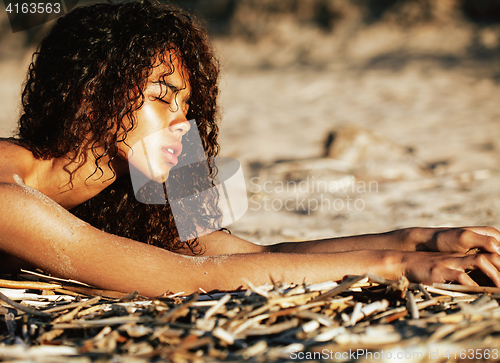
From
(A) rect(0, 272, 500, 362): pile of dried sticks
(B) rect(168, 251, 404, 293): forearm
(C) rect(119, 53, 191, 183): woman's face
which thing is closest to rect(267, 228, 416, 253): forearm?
(B) rect(168, 251, 404, 293): forearm

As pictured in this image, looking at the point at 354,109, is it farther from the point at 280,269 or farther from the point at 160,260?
the point at 160,260

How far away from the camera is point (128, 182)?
298 centimetres

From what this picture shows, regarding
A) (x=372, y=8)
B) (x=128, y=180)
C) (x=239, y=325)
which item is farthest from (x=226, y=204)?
(x=372, y=8)

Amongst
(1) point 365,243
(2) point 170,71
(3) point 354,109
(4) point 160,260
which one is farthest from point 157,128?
(3) point 354,109

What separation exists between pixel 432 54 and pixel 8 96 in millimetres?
10562

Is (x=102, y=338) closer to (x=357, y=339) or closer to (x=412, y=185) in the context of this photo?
(x=357, y=339)

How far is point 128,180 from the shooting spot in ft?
9.74

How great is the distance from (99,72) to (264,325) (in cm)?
172

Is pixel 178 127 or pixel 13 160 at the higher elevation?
pixel 178 127

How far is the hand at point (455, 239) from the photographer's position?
202cm

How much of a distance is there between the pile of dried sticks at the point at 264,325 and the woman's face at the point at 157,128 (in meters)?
0.76

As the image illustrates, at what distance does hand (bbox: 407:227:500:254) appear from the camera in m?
2.02

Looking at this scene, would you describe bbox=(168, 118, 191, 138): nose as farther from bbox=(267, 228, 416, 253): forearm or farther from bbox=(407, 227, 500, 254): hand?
bbox=(407, 227, 500, 254): hand

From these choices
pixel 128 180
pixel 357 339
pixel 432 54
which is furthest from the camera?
pixel 432 54
